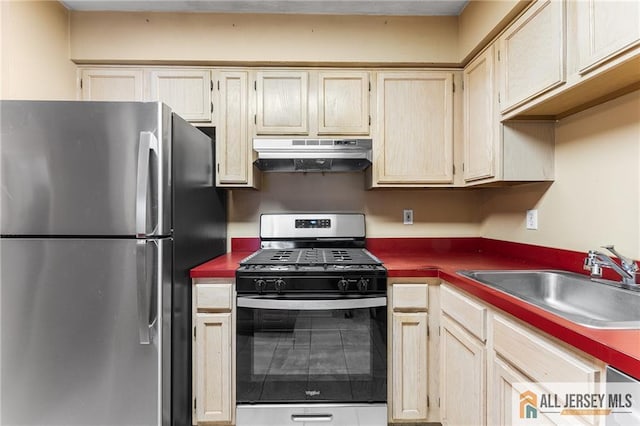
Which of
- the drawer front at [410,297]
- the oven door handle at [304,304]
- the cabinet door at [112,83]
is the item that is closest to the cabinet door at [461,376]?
the drawer front at [410,297]

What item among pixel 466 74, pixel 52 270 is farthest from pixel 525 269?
pixel 52 270

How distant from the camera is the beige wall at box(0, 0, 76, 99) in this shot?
1673 mm

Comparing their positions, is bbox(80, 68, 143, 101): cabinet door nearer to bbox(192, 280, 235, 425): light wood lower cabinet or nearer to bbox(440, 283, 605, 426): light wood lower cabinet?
bbox(192, 280, 235, 425): light wood lower cabinet

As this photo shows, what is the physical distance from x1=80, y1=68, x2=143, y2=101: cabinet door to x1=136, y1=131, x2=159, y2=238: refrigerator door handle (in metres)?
0.91

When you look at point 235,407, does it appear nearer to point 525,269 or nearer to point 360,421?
point 360,421

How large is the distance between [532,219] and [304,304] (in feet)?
4.66

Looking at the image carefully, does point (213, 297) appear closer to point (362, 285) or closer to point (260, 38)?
point (362, 285)

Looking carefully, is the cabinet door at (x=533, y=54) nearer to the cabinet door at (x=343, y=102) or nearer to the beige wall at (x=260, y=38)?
the beige wall at (x=260, y=38)

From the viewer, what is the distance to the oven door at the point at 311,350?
164cm

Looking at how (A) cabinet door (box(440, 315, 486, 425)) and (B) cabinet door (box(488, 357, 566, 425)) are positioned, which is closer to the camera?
(B) cabinet door (box(488, 357, 566, 425))

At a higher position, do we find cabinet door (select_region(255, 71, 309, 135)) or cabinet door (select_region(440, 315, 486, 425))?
cabinet door (select_region(255, 71, 309, 135))

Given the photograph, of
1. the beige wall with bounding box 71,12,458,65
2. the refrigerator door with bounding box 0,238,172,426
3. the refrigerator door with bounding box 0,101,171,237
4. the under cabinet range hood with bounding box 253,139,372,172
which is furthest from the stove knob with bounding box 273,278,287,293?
the beige wall with bounding box 71,12,458,65

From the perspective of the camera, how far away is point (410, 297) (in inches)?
67.3

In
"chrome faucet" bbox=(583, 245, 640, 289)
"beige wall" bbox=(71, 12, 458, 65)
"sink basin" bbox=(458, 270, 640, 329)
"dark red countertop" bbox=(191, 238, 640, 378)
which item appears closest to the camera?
"dark red countertop" bbox=(191, 238, 640, 378)
